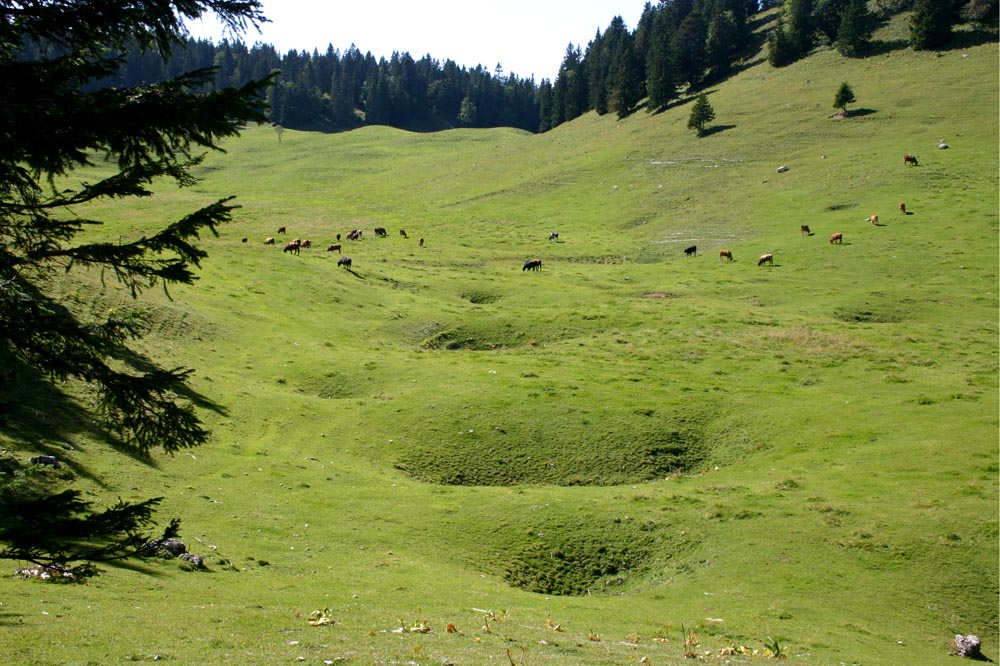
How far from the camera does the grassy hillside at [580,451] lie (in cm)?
1648

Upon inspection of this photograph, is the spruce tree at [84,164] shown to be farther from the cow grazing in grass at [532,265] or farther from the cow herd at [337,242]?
the cow grazing in grass at [532,265]

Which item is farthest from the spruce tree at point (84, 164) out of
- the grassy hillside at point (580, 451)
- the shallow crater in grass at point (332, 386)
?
the shallow crater in grass at point (332, 386)

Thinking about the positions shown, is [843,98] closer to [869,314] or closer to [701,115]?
[701,115]

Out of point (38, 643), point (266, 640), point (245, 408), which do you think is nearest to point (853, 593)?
point (266, 640)

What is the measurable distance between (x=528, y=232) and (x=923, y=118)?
174ft

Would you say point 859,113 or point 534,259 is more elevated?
point 859,113

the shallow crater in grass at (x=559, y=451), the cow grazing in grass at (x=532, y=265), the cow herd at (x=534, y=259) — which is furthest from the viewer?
the cow grazing in grass at (x=532, y=265)

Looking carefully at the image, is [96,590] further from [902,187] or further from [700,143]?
[700,143]

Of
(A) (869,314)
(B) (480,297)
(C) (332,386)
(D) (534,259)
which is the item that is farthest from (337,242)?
(A) (869,314)

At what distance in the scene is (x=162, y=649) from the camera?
12.1 m

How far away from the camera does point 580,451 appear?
32219 millimetres

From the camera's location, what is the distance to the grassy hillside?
649 inches

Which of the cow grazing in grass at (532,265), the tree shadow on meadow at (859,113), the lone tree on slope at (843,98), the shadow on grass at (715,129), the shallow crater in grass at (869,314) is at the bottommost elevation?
the shallow crater in grass at (869,314)

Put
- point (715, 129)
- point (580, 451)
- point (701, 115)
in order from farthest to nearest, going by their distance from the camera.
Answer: point (715, 129)
point (701, 115)
point (580, 451)
